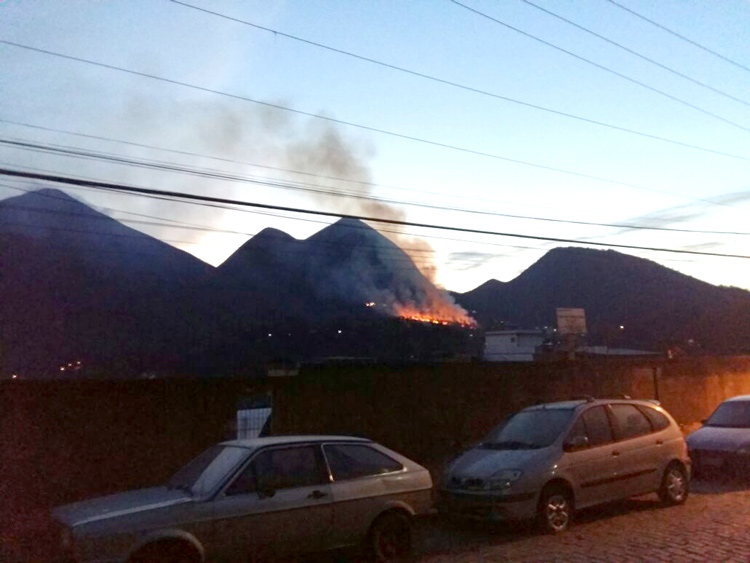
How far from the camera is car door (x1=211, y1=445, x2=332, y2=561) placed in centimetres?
722

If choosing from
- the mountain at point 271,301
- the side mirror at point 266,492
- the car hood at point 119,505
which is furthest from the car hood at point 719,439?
the mountain at point 271,301

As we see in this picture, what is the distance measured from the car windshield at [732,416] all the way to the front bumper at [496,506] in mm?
6963

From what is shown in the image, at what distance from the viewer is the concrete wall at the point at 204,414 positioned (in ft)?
34.9

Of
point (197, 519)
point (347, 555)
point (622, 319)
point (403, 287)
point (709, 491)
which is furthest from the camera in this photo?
point (622, 319)

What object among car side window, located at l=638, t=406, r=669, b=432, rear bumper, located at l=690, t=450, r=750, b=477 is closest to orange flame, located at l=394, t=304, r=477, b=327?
rear bumper, located at l=690, t=450, r=750, b=477

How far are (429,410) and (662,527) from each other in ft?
21.2

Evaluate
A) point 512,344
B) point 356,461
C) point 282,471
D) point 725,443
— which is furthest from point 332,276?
point 282,471

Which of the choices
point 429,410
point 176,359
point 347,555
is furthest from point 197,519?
point 176,359

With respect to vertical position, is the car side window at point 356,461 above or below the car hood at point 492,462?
above

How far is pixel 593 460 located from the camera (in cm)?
1016

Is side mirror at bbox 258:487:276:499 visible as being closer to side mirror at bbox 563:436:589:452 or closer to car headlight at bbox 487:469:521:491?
car headlight at bbox 487:469:521:491

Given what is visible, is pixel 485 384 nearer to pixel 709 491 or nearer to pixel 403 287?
pixel 709 491

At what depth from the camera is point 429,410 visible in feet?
50.6

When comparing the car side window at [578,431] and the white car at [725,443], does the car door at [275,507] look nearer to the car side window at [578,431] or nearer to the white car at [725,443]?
the car side window at [578,431]
